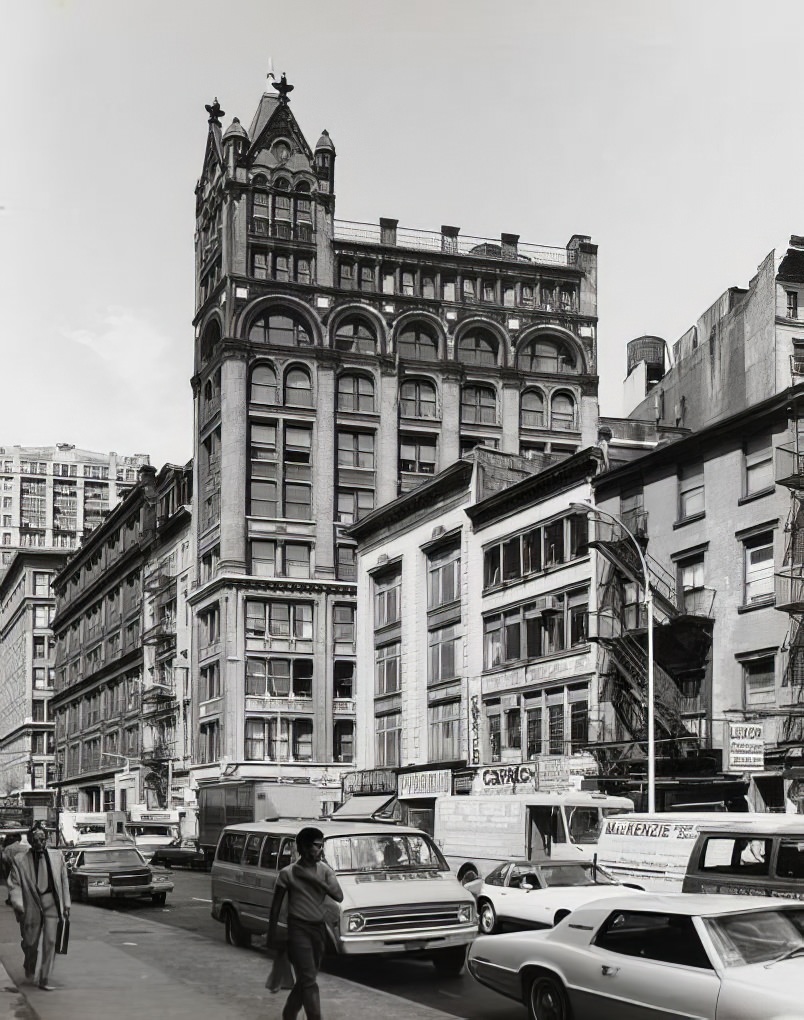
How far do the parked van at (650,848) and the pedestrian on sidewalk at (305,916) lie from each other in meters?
10.1

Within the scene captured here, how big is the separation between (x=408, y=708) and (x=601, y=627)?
58.5 ft

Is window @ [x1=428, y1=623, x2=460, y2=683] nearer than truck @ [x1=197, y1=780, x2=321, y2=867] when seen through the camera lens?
No

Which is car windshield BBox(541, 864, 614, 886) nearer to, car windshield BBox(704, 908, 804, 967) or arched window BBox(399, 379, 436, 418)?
car windshield BBox(704, 908, 804, 967)

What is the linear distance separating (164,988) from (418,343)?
7177 centimetres

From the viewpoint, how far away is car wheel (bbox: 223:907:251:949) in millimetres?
21750

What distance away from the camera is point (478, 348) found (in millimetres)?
87000

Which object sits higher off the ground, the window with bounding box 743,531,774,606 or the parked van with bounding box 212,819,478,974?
the window with bounding box 743,531,774,606

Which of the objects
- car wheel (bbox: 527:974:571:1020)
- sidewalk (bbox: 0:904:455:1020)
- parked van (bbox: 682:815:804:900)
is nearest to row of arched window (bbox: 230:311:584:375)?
sidewalk (bbox: 0:904:455:1020)

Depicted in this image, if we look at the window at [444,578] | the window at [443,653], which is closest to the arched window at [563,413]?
the window at [444,578]

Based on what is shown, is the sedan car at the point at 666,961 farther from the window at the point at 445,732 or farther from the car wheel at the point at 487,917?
the window at the point at 445,732

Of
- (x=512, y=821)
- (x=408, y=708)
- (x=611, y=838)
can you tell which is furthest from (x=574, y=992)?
(x=408, y=708)

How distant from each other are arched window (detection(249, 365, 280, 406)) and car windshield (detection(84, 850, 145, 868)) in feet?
161

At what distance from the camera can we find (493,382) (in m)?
86.9

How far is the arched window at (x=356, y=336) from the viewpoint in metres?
83.9
